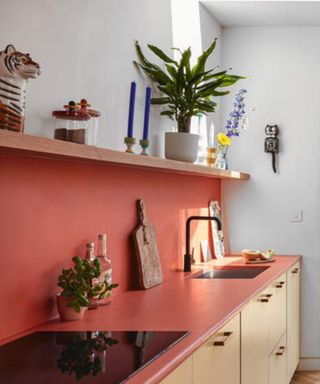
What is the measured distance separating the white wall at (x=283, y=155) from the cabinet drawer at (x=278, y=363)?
83 cm

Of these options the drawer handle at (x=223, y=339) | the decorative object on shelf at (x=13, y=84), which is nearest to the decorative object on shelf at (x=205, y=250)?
the drawer handle at (x=223, y=339)

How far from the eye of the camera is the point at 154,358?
5.49ft

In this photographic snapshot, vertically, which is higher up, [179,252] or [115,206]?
[115,206]

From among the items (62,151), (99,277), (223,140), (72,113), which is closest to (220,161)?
(223,140)

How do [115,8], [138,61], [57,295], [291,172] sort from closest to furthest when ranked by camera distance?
[57,295] → [115,8] → [138,61] → [291,172]

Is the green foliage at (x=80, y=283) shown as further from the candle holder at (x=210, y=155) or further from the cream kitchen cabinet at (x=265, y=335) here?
the candle holder at (x=210, y=155)

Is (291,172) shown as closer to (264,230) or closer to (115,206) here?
(264,230)

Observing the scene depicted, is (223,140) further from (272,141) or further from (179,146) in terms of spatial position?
(179,146)

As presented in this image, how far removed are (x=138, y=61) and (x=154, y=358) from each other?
1.76 metres

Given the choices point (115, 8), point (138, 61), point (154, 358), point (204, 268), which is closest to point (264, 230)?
point (204, 268)

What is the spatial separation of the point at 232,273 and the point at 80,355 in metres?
2.11

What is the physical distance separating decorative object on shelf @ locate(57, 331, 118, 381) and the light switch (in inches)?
113

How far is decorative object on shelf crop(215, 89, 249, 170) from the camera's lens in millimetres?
4223

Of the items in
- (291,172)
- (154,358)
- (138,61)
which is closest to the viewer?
(154,358)
